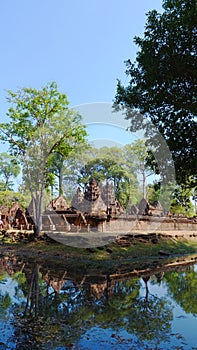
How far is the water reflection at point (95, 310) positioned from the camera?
241 inches

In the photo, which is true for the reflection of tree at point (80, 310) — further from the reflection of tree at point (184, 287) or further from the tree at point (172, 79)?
the tree at point (172, 79)

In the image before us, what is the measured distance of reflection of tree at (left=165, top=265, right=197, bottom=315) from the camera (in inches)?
376

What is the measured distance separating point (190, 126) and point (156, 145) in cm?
237

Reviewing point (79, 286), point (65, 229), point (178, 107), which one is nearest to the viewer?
point (79, 286)

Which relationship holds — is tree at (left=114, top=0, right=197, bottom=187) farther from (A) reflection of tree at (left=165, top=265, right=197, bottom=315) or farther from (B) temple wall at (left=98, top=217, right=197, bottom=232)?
(B) temple wall at (left=98, top=217, right=197, bottom=232)

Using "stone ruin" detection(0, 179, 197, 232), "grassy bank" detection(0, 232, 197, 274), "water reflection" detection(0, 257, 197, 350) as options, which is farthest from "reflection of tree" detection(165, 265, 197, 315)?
"stone ruin" detection(0, 179, 197, 232)

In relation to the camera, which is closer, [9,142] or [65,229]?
[9,142]

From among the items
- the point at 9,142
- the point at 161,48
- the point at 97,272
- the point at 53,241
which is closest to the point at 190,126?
the point at 161,48

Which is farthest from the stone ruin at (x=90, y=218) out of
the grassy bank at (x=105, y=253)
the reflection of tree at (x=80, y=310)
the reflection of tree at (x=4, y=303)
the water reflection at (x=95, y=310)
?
the reflection of tree at (x=4, y=303)

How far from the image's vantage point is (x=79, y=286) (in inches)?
454

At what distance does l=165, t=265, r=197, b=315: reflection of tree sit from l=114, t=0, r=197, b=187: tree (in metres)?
5.49

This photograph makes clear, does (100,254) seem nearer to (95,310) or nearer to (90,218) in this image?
(95,310)

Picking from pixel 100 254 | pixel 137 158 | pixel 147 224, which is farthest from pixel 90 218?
pixel 137 158

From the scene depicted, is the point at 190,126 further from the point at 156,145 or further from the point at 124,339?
the point at 124,339
